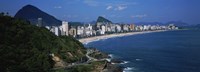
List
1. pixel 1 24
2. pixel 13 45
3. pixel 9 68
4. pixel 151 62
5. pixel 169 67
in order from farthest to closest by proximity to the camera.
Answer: pixel 151 62 → pixel 169 67 → pixel 1 24 → pixel 13 45 → pixel 9 68

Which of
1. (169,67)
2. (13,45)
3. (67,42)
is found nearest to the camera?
(13,45)

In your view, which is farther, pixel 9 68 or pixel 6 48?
pixel 6 48

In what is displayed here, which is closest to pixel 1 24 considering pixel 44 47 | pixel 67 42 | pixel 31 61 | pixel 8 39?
pixel 8 39

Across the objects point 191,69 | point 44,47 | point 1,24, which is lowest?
point 191,69

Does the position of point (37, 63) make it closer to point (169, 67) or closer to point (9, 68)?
point (9, 68)

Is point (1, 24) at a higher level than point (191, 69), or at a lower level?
higher

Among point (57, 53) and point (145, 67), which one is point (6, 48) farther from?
point (145, 67)
